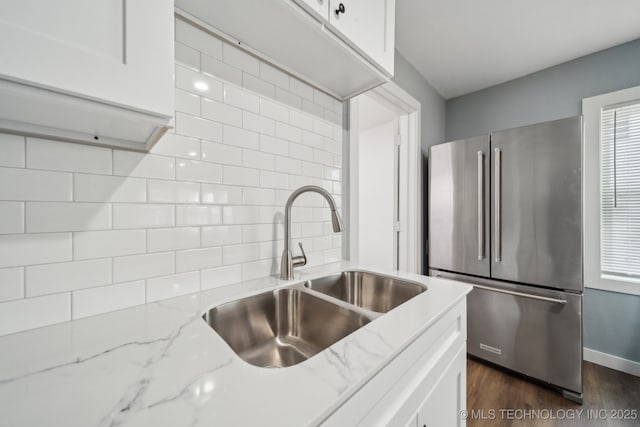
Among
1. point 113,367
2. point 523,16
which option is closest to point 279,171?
point 113,367

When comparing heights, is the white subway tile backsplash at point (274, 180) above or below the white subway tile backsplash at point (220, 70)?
below

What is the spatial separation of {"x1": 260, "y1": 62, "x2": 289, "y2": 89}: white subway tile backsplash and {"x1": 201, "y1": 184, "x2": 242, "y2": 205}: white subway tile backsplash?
1.64 ft

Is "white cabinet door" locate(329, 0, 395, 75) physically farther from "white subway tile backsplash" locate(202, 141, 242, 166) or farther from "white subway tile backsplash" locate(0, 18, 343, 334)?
"white subway tile backsplash" locate(202, 141, 242, 166)

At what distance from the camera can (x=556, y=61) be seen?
2.02 meters

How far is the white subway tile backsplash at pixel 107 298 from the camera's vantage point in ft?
2.09

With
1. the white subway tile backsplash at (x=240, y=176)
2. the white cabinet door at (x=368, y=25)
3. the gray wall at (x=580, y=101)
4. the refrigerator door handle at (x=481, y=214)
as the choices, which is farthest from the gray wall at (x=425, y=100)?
the white subway tile backsplash at (x=240, y=176)

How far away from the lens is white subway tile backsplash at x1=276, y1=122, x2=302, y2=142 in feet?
3.58

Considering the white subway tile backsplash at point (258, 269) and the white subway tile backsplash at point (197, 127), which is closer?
the white subway tile backsplash at point (197, 127)

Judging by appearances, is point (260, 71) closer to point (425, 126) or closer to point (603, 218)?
point (425, 126)

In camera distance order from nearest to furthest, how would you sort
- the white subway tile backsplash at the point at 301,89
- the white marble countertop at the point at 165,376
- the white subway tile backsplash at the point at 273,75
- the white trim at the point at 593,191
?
the white marble countertop at the point at 165,376 → the white subway tile backsplash at the point at 273,75 → the white subway tile backsplash at the point at 301,89 → the white trim at the point at 593,191

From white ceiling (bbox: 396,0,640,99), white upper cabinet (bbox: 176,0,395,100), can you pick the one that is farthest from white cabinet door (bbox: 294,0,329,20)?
white ceiling (bbox: 396,0,640,99)

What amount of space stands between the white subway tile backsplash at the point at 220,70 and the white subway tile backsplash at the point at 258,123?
12cm

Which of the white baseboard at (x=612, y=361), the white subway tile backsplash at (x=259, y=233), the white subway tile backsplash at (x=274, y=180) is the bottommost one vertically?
the white baseboard at (x=612, y=361)

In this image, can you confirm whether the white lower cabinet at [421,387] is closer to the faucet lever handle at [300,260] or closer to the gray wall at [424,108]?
the faucet lever handle at [300,260]
